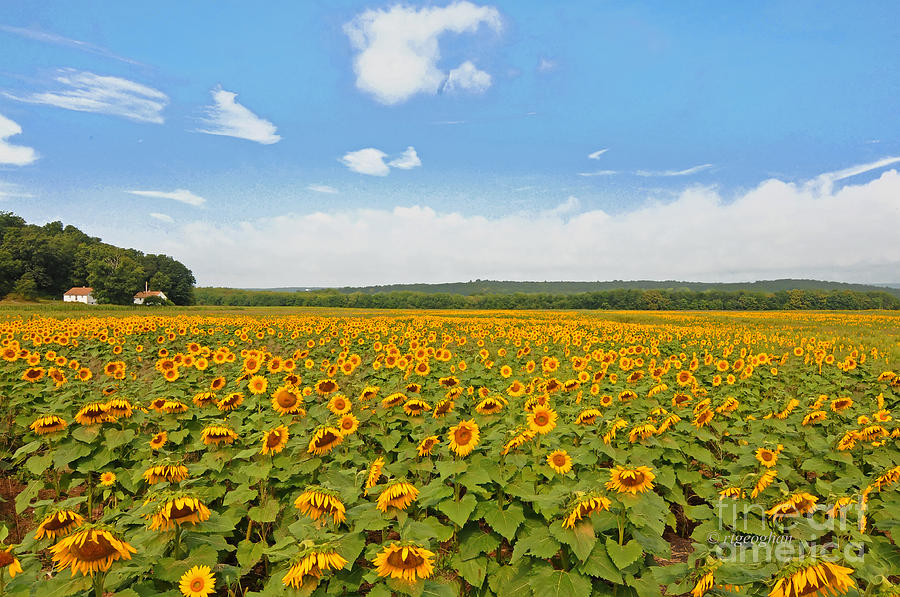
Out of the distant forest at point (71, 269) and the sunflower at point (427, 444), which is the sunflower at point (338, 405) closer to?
the sunflower at point (427, 444)

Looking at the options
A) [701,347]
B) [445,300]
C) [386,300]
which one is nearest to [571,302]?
[445,300]

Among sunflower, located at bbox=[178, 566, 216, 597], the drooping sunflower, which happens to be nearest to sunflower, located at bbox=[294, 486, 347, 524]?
sunflower, located at bbox=[178, 566, 216, 597]

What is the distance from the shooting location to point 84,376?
7297 millimetres

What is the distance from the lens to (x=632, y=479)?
10.4 ft

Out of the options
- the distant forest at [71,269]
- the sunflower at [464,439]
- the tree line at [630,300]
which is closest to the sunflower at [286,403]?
the sunflower at [464,439]

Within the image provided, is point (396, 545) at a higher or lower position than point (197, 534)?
higher

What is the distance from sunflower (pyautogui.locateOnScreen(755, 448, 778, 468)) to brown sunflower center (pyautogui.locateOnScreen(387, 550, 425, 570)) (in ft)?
12.4

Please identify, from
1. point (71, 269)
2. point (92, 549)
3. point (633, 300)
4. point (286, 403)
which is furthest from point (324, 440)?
point (71, 269)

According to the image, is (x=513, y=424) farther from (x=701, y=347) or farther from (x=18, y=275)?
(x=18, y=275)

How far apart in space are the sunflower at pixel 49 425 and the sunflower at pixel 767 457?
773cm

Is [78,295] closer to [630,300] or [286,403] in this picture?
[286,403]

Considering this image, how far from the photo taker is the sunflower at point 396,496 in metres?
3.19

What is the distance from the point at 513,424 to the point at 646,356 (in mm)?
11932

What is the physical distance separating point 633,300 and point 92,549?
415 ft
